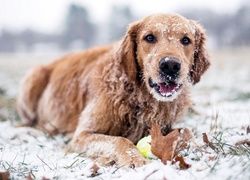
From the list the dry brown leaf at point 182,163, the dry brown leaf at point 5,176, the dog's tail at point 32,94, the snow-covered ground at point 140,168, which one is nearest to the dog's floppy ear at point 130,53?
the snow-covered ground at point 140,168

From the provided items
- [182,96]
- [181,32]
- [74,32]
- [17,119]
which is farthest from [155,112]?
[74,32]

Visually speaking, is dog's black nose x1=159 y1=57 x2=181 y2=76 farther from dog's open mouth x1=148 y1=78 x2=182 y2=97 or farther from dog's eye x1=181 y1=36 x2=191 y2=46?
dog's eye x1=181 y1=36 x2=191 y2=46

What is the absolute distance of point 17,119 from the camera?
6367 millimetres

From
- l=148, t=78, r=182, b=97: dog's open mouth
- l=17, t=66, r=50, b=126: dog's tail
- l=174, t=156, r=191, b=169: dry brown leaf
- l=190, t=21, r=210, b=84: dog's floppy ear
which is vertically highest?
l=190, t=21, r=210, b=84: dog's floppy ear

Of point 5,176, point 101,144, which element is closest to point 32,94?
point 101,144

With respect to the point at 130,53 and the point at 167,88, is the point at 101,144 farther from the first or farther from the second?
the point at 130,53

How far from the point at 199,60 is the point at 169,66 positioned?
0.98 m

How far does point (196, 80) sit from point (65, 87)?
7.08ft

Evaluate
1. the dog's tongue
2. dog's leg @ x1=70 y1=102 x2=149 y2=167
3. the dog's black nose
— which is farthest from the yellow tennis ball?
the dog's black nose

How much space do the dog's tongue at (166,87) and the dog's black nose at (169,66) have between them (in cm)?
20

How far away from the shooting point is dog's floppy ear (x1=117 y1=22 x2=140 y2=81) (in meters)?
4.18

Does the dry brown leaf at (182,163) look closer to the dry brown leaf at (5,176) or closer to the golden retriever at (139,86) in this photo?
the golden retriever at (139,86)

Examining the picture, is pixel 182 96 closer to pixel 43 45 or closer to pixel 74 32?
pixel 74 32

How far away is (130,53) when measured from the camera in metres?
4.25
